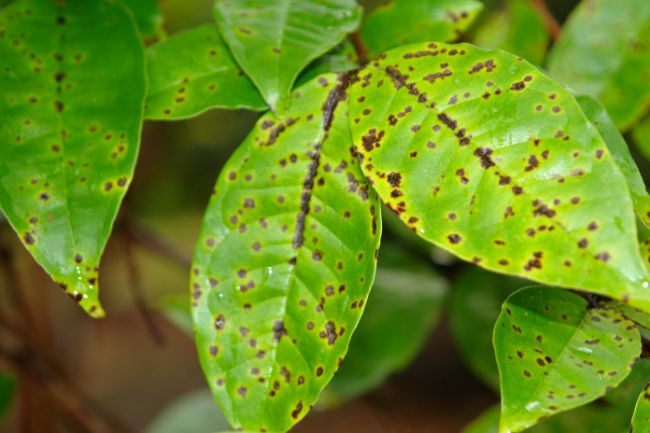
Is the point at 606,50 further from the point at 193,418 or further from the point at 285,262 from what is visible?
the point at 193,418

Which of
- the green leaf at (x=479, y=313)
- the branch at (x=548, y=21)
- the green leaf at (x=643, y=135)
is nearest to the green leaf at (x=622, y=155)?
the green leaf at (x=643, y=135)

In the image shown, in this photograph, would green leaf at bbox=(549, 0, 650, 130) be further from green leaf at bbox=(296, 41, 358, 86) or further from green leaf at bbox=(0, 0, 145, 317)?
green leaf at bbox=(0, 0, 145, 317)

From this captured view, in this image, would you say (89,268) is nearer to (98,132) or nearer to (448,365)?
(98,132)

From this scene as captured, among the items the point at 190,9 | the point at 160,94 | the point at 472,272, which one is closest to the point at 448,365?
the point at 190,9

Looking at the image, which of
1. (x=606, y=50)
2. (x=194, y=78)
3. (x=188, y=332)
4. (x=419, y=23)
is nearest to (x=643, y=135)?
(x=606, y=50)

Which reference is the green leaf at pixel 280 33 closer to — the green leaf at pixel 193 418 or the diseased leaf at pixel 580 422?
the diseased leaf at pixel 580 422

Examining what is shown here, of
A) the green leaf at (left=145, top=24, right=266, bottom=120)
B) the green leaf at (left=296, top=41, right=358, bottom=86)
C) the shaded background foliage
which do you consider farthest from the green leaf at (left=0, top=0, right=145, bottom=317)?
the shaded background foliage
